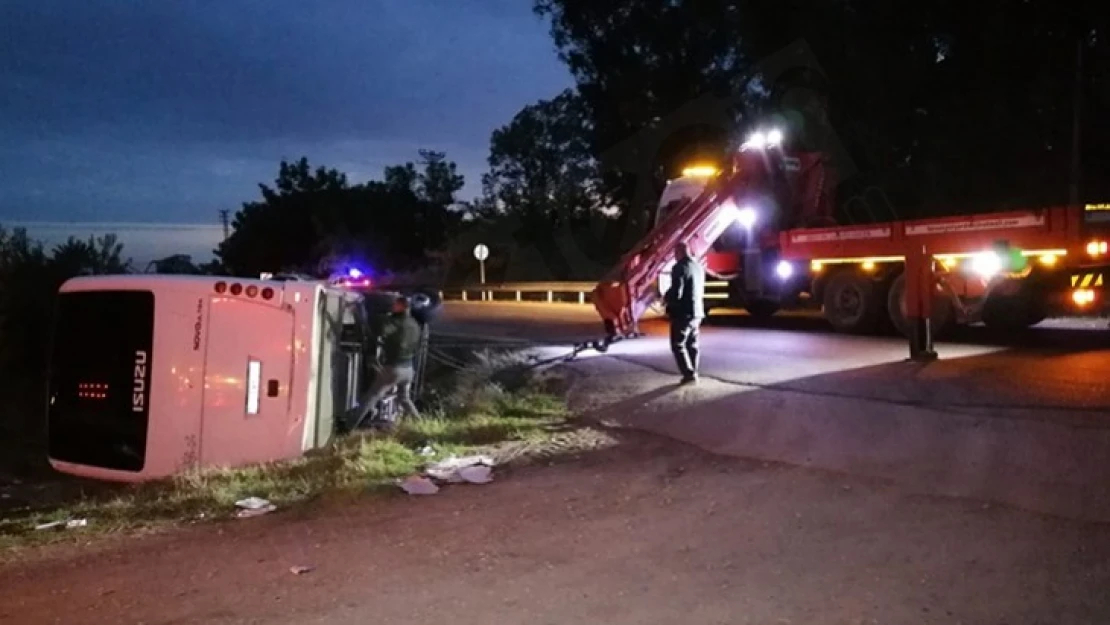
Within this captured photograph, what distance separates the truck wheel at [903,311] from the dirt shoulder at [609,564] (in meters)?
9.29

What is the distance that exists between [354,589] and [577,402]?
652 centimetres

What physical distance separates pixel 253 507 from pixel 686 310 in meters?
5.87

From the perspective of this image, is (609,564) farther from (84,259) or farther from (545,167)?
(545,167)

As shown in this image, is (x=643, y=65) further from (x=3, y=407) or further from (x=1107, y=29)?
(x=3, y=407)

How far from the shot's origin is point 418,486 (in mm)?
8391

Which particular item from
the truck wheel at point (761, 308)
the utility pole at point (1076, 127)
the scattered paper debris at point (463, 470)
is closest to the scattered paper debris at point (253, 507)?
the scattered paper debris at point (463, 470)

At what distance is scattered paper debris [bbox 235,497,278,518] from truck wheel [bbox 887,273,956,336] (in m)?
10.7

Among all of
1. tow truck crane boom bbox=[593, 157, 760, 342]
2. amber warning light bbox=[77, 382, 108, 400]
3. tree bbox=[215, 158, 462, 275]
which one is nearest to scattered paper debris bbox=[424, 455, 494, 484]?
amber warning light bbox=[77, 382, 108, 400]

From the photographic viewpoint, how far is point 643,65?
3956 centimetres

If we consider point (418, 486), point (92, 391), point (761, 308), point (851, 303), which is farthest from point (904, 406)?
point (761, 308)

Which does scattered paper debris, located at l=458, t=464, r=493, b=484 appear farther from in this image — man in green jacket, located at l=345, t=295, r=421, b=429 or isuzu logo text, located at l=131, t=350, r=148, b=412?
isuzu logo text, located at l=131, t=350, r=148, b=412

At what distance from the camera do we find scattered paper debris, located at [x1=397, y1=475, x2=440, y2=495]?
8273mm

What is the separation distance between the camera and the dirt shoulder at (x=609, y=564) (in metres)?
5.34

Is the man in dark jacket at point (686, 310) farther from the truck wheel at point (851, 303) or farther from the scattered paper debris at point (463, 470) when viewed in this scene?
the truck wheel at point (851, 303)
